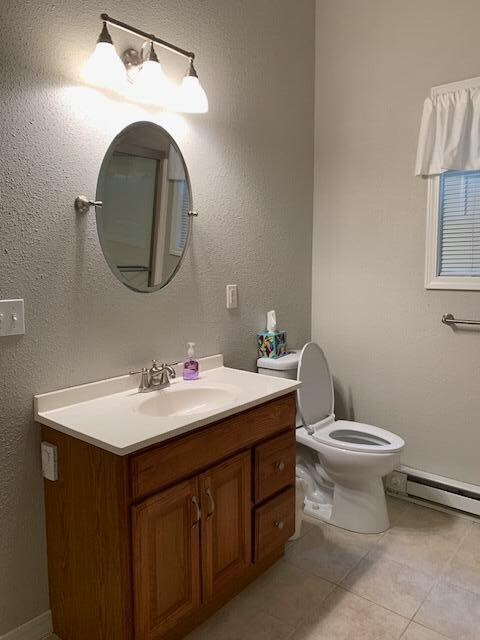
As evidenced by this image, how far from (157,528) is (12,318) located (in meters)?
0.79

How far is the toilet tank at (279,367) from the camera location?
241 cm

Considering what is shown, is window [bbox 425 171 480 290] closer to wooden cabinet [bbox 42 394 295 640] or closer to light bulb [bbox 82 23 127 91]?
wooden cabinet [bbox 42 394 295 640]

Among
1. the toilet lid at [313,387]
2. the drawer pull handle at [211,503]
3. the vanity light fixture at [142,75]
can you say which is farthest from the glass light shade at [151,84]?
the drawer pull handle at [211,503]

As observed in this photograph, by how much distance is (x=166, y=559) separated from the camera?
4.86 feet

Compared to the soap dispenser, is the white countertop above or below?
below

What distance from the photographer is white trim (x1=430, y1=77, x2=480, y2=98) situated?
7.33 ft

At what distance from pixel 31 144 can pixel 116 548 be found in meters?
1.27

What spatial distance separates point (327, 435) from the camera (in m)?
2.37

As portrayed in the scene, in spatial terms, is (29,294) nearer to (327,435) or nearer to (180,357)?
(180,357)

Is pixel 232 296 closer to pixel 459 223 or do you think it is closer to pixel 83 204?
pixel 83 204

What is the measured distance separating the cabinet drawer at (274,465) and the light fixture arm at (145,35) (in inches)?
62.1

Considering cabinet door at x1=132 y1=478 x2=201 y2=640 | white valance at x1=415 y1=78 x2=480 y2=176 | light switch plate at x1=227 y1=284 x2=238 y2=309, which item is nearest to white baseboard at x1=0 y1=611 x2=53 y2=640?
cabinet door at x1=132 y1=478 x2=201 y2=640

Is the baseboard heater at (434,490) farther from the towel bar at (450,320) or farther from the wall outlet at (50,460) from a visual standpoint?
the wall outlet at (50,460)

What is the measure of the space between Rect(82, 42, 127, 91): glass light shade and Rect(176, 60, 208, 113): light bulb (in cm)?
29
